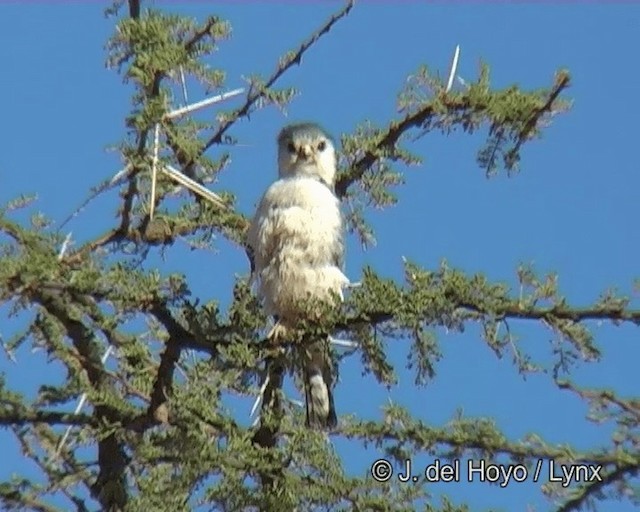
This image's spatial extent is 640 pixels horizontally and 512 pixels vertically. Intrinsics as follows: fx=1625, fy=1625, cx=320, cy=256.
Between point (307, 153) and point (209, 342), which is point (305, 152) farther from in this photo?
point (209, 342)

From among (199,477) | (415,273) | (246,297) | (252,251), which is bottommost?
(199,477)

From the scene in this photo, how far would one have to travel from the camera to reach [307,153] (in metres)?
5.39

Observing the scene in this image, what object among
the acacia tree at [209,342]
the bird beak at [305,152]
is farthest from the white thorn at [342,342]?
the bird beak at [305,152]

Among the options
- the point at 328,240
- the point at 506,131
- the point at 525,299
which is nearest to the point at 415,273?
the point at 525,299

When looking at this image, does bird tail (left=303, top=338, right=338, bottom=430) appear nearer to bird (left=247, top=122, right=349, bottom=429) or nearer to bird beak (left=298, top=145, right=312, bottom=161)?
bird (left=247, top=122, right=349, bottom=429)

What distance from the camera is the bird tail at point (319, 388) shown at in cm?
434

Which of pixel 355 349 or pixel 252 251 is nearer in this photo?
pixel 355 349

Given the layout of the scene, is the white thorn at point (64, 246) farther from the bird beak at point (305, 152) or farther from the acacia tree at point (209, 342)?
the bird beak at point (305, 152)

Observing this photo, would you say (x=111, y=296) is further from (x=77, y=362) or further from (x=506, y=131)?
(x=506, y=131)

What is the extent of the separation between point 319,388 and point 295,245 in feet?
1.73

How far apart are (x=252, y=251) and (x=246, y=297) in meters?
0.37

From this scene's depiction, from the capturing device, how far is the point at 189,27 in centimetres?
418

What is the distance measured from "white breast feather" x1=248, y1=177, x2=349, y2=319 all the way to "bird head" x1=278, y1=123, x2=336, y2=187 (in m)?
0.25

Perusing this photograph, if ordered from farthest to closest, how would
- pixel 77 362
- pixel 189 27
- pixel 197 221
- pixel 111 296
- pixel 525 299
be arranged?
pixel 197 221
pixel 77 362
pixel 189 27
pixel 111 296
pixel 525 299
